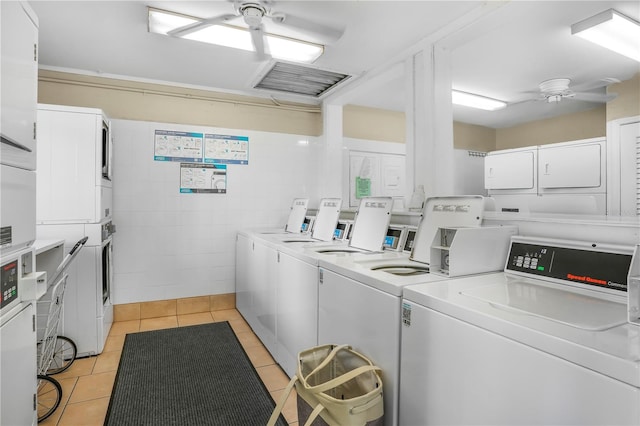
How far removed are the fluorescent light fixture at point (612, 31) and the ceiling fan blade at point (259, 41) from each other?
2314 mm

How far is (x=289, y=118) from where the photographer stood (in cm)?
439

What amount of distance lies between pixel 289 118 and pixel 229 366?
293 cm

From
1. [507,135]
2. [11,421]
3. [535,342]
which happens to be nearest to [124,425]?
[11,421]

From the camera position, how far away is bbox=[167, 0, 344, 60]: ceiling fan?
7.18 feet

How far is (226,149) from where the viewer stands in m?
4.03

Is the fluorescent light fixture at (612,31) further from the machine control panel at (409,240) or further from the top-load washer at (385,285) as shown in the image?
the machine control panel at (409,240)

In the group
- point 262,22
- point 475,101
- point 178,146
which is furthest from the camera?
point 475,101

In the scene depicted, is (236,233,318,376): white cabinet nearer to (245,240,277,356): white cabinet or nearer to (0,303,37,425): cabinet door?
(245,240,277,356): white cabinet

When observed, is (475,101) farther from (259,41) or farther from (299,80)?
(259,41)

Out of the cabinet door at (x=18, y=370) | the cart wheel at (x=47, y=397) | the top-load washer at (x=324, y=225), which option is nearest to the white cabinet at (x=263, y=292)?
the top-load washer at (x=324, y=225)

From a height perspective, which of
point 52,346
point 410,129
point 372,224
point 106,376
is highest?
point 410,129

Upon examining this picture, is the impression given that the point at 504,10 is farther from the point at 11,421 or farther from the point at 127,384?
the point at 127,384

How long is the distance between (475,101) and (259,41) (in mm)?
2985

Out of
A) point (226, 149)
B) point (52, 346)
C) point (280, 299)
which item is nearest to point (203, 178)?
point (226, 149)
